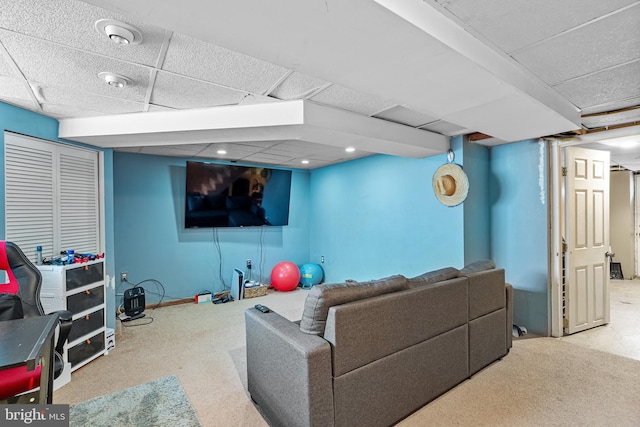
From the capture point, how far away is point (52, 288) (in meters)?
2.50

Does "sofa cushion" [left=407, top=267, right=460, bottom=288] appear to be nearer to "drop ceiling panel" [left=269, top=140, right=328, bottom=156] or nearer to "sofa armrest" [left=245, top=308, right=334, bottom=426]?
"sofa armrest" [left=245, top=308, right=334, bottom=426]

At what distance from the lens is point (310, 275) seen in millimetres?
5527

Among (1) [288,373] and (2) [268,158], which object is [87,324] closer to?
(1) [288,373]

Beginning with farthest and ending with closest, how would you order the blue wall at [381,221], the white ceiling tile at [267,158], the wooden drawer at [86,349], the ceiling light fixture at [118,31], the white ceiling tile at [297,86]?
1. the white ceiling tile at [267,158]
2. the blue wall at [381,221]
3. the wooden drawer at [86,349]
4. the white ceiling tile at [297,86]
5. the ceiling light fixture at [118,31]

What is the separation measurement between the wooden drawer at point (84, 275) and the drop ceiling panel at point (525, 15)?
11.2 ft

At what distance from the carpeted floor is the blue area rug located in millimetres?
84

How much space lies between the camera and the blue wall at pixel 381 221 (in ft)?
12.1

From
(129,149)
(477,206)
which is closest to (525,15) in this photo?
(477,206)

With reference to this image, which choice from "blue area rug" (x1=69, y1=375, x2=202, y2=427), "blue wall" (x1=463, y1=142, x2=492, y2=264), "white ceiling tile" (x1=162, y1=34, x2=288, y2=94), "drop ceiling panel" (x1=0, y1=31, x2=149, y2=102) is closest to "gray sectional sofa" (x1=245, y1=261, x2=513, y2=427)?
"blue area rug" (x1=69, y1=375, x2=202, y2=427)

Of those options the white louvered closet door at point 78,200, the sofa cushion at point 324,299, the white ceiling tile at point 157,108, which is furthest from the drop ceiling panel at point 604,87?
the white louvered closet door at point 78,200

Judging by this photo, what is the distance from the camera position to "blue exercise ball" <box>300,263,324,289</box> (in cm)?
553

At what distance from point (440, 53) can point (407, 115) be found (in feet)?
4.67

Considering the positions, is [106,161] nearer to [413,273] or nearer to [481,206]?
[413,273]

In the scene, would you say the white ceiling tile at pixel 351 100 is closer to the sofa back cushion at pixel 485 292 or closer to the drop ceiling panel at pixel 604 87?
the drop ceiling panel at pixel 604 87
